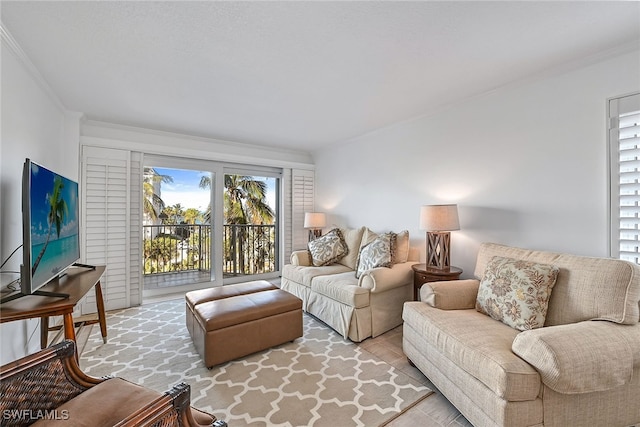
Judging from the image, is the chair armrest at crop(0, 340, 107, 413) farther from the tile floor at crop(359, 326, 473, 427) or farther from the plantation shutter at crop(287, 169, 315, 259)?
the plantation shutter at crop(287, 169, 315, 259)

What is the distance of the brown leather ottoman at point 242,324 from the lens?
2.15 m

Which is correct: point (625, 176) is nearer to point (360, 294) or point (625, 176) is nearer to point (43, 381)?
point (360, 294)

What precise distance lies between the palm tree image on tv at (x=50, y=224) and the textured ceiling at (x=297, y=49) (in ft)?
3.01

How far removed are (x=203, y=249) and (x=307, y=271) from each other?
199 centimetres

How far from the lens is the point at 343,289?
273cm

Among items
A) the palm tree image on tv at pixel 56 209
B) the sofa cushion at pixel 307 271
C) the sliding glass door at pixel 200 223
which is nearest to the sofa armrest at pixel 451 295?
the sofa cushion at pixel 307 271

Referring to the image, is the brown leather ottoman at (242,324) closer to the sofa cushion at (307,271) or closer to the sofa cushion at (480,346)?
the sofa cushion at (307,271)

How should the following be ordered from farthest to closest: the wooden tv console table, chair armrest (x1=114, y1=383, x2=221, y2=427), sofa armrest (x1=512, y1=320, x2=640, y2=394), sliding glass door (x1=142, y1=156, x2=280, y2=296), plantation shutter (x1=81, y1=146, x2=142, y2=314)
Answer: sliding glass door (x1=142, y1=156, x2=280, y2=296), plantation shutter (x1=81, y1=146, x2=142, y2=314), the wooden tv console table, sofa armrest (x1=512, y1=320, x2=640, y2=394), chair armrest (x1=114, y1=383, x2=221, y2=427)

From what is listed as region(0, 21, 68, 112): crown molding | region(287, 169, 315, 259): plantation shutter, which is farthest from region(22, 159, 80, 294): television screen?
region(287, 169, 315, 259): plantation shutter

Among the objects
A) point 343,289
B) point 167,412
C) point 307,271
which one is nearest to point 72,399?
point 167,412

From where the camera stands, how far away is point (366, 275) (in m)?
2.71

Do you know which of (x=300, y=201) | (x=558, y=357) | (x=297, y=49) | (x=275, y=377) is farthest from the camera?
(x=300, y=201)

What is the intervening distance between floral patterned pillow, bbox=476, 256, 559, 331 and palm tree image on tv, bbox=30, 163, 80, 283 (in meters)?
2.92

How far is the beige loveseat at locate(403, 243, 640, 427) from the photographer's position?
130 cm
